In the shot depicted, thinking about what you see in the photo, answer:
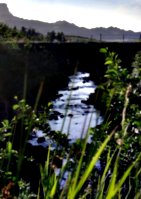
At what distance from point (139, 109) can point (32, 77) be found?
3335cm

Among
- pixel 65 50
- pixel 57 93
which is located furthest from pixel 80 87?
pixel 65 50

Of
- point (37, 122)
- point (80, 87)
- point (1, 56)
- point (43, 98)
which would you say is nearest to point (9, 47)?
point (1, 56)

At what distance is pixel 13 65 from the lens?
39.9 meters

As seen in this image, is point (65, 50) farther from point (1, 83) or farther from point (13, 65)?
point (1, 83)

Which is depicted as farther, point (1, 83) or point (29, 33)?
point (29, 33)

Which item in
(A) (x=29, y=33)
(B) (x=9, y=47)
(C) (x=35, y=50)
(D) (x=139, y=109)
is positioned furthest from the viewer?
(A) (x=29, y=33)

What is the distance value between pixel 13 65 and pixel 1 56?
1297 mm

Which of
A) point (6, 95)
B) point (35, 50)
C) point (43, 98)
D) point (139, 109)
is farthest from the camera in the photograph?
point (35, 50)

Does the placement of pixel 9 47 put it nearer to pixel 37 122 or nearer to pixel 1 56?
pixel 1 56

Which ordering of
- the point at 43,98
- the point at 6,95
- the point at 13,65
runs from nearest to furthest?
1. the point at 6,95
2. the point at 43,98
3. the point at 13,65

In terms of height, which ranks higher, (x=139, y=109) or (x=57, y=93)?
(x=139, y=109)

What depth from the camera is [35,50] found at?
160 ft

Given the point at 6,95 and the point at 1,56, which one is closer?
the point at 6,95

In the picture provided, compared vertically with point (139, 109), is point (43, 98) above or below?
below
